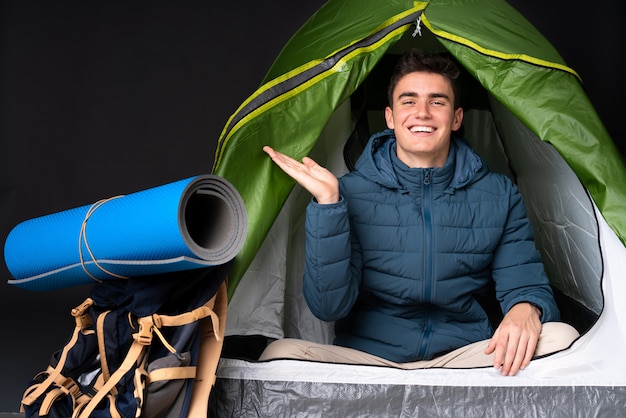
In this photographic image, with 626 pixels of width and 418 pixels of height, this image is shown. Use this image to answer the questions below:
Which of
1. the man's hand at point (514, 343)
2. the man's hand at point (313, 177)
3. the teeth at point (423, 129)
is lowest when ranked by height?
the man's hand at point (514, 343)

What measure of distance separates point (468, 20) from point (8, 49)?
227 cm

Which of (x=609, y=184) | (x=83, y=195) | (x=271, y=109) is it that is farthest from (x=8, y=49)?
(x=609, y=184)

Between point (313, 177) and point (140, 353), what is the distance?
55cm

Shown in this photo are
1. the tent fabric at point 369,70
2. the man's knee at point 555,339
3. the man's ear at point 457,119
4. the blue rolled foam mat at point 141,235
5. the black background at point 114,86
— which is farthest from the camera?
the black background at point 114,86

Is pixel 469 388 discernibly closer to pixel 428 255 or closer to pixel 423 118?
pixel 428 255

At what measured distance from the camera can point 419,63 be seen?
2.28 metres

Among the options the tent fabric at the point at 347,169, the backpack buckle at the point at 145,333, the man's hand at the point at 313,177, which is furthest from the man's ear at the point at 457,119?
the backpack buckle at the point at 145,333

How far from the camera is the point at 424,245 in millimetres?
2191

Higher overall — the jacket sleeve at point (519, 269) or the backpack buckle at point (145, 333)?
the jacket sleeve at point (519, 269)

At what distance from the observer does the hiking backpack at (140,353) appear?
179 cm

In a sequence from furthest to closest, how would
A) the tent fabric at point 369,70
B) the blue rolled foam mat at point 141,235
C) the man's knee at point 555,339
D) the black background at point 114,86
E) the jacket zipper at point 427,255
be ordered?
1. the black background at point 114,86
2. the jacket zipper at point 427,255
3. the tent fabric at point 369,70
4. the man's knee at point 555,339
5. the blue rolled foam mat at point 141,235

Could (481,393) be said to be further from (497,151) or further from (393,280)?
(497,151)

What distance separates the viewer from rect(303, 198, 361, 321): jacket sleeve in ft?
6.60

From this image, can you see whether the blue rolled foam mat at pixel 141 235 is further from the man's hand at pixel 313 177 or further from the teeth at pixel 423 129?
the teeth at pixel 423 129
